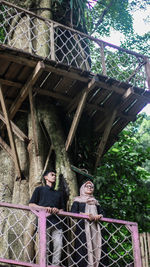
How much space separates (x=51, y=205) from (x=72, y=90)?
2.65 m

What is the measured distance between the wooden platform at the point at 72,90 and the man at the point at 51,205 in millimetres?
1636

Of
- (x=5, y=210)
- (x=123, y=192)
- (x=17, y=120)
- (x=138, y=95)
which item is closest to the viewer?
(x=5, y=210)

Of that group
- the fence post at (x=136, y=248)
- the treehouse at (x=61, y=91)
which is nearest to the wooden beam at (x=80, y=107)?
the treehouse at (x=61, y=91)

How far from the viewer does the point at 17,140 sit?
8742mm

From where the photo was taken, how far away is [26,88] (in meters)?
7.93

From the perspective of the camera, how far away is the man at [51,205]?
623 centimetres

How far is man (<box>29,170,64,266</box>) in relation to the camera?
6234mm

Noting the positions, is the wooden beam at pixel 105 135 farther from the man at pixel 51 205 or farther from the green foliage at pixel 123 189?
the man at pixel 51 205

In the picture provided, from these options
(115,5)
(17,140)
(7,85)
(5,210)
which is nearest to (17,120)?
(17,140)

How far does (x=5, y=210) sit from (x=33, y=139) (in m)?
1.55

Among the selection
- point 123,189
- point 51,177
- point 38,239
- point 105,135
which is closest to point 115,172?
point 123,189

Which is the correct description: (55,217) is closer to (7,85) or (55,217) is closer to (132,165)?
(7,85)

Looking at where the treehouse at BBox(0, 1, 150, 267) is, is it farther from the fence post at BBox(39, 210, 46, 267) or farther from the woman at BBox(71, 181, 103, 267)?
the fence post at BBox(39, 210, 46, 267)

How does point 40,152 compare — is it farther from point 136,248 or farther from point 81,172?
point 136,248
